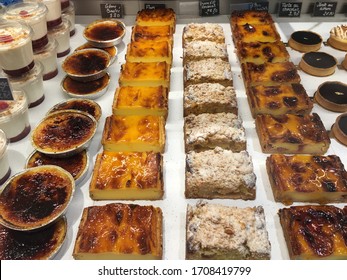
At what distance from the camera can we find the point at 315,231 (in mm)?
2646

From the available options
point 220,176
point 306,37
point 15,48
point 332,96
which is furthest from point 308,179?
point 15,48

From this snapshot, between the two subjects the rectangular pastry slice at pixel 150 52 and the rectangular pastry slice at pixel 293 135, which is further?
the rectangular pastry slice at pixel 150 52

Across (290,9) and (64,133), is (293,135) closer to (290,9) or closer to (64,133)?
(64,133)

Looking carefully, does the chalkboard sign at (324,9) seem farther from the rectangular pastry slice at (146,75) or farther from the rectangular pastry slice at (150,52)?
the rectangular pastry slice at (146,75)

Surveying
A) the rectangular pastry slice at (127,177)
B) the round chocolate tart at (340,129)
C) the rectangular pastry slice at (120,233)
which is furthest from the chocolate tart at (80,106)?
the round chocolate tart at (340,129)

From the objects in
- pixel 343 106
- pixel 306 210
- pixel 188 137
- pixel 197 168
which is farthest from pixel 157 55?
pixel 306 210

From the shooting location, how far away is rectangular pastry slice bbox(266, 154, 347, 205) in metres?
2.93

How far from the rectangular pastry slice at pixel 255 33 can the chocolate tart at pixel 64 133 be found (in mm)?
2253

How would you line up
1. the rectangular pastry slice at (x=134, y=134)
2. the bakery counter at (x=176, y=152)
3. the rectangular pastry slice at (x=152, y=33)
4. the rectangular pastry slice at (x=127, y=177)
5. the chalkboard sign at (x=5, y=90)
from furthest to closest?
the rectangular pastry slice at (x=152, y=33) < the rectangular pastry slice at (x=134, y=134) < the chalkboard sign at (x=5, y=90) < the rectangular pastry slice at (x=127, y=177) < the bakery counter at (x=176, y=152)

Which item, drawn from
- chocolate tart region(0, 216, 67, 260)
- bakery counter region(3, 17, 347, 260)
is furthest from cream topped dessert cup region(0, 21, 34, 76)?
chocolate tart region(0, 216, 67, 260)

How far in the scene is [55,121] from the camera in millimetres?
3412

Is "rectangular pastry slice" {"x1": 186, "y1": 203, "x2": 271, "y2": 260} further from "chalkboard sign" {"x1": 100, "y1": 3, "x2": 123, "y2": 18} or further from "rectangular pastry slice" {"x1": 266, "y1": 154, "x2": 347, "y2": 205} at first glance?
"chalkboard sign" {"x1": 100, "y1": 3, "x2": 123, "y2": 18}

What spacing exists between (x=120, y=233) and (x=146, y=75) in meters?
1.89

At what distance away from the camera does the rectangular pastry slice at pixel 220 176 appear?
2969mm
